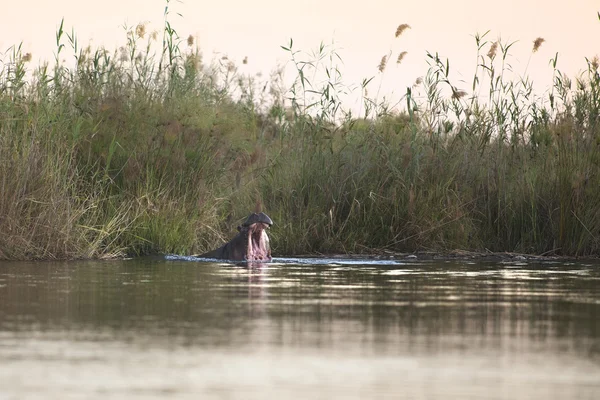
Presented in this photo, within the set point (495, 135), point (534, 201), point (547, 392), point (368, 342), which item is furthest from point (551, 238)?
point (547, 392)

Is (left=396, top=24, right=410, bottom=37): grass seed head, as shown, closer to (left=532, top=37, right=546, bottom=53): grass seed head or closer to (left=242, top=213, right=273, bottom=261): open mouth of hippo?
(left=532, top=37, right=546, bottom=53): grass seed head

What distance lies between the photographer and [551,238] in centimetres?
1348

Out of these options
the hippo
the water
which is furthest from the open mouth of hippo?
the water

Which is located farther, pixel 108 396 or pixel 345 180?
pixel 345 180

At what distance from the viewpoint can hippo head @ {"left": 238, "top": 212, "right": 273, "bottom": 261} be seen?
11707 mm

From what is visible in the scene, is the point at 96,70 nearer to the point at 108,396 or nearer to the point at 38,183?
the point at 38,183

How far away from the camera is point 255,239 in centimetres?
1203

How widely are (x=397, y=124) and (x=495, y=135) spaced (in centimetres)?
124

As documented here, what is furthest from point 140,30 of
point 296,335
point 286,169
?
point 296,335

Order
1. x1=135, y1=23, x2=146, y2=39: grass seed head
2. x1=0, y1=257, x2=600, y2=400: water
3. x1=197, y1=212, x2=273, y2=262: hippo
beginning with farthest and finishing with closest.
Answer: x1=135, y1=23, x2=146, y2=39: grass seed head → x1=197, y1=212, x2=273, y2=262: hippo → x1=0, y1=257, x2=600, y2=400: water

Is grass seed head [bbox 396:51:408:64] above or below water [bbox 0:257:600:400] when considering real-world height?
above

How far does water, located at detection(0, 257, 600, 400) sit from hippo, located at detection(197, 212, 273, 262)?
139 centimetres

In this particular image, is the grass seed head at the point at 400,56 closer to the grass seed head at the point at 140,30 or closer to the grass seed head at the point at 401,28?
the grass seed head at the point at 401,28

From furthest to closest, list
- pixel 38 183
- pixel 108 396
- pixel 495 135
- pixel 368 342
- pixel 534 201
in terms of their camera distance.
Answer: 1. pixel 495 135
2. pixel 534 201
3. pixel 38 183
4. pixel 368 342
5. pixel 108 396
